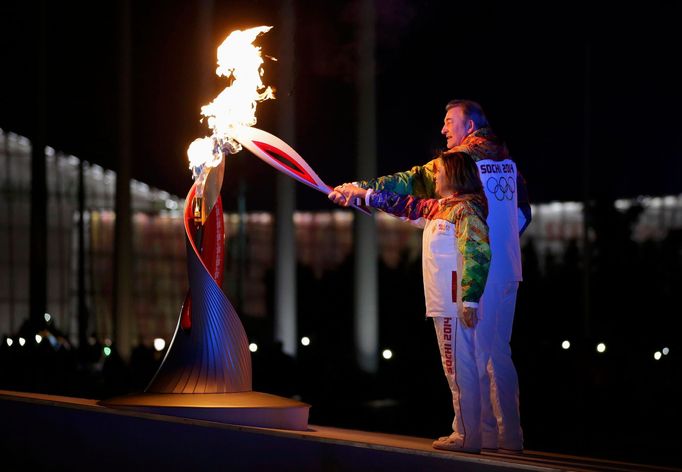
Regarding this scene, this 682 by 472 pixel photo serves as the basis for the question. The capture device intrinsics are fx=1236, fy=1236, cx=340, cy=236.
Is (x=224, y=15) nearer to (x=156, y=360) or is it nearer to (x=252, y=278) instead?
(x=156, y=360)

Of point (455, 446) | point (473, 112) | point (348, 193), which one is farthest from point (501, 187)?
point (455, 446)

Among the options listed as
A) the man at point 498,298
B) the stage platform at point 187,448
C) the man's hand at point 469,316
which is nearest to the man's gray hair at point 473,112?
the man at point 498,298

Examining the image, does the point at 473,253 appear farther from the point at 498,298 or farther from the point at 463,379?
the point at 463,379

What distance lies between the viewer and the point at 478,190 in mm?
7645

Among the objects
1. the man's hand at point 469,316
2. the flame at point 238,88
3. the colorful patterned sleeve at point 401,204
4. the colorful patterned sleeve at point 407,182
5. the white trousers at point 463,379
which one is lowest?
the white trousers at point 463,379

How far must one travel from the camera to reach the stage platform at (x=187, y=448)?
6.25 metres

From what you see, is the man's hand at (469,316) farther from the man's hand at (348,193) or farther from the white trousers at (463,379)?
the man's hand at (348,193)

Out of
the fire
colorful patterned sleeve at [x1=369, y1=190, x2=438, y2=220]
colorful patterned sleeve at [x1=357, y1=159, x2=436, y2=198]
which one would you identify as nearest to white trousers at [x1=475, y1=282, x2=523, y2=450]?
colorful patterned sleeve at [x1=369, y1=190, x2=438, y2=220]

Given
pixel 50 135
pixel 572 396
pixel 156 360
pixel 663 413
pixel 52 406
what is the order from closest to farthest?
pixel 52 406 < pixel 663 413 < pixel 572 396 < pixel 156 360 < pixel 50 135

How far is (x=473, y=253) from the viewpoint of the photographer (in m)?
7.43

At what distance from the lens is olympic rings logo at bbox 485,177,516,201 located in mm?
7910

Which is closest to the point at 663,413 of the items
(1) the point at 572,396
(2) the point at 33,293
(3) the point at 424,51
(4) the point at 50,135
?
(1) the point at 572,396

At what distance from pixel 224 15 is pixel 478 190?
17.5 meters

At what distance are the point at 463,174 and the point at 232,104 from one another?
102 inches
